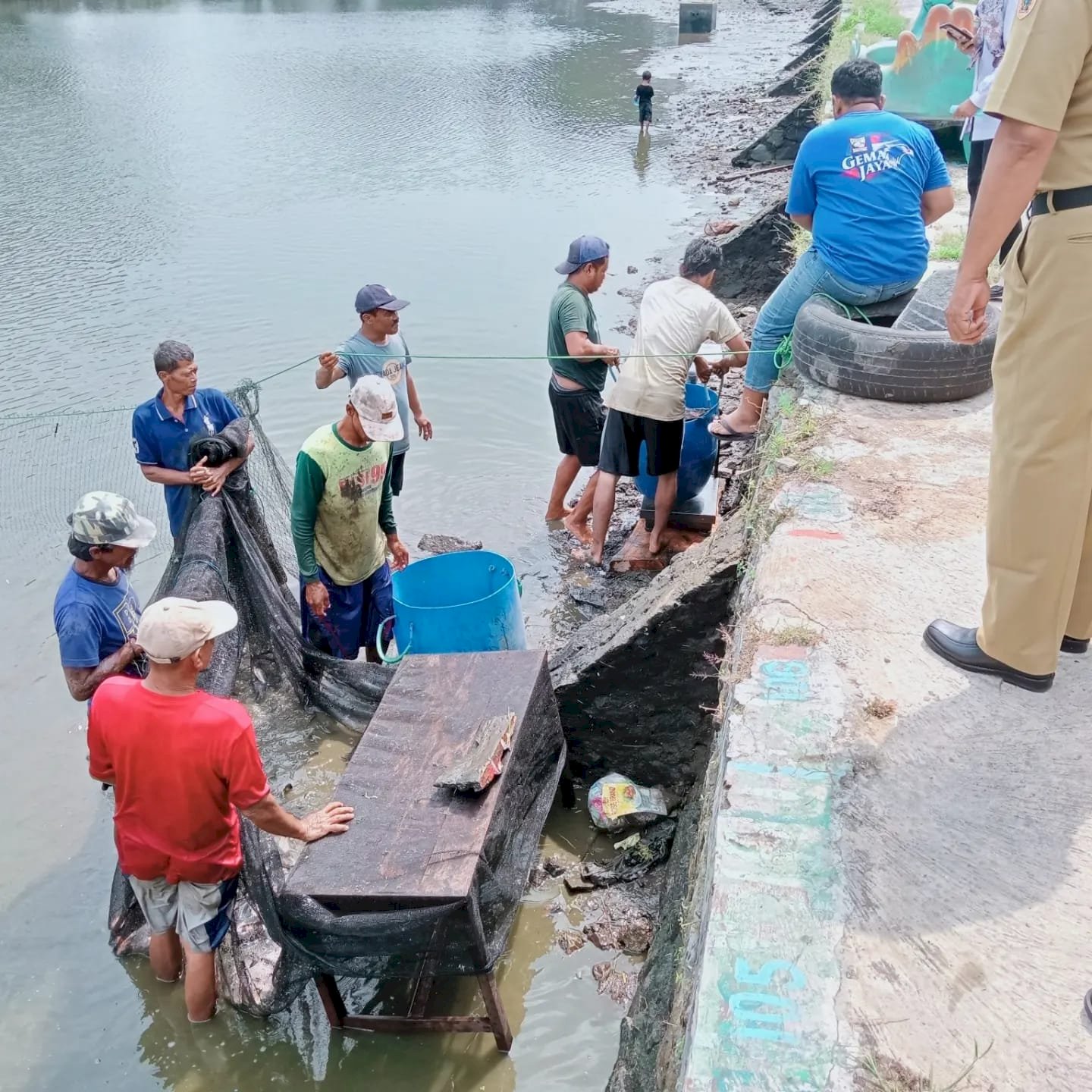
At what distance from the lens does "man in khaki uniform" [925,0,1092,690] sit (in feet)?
7.62

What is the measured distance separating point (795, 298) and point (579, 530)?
2.57 meters

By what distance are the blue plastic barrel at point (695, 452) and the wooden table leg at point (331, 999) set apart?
13.2 ft

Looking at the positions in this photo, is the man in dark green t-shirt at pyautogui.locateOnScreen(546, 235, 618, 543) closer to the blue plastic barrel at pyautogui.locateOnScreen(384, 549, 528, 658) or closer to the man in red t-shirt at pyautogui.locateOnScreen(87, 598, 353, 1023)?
the blue plastic barrel at pyautogui.locateOnScreen(384, 549, 528, 658)

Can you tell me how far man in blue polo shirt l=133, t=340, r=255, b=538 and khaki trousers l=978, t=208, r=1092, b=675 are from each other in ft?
11.3

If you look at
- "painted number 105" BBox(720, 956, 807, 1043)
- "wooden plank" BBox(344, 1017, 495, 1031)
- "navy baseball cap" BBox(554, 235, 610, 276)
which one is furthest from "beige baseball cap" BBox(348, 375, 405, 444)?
"painted number 105" BBox(720, 956, 807, 1043)

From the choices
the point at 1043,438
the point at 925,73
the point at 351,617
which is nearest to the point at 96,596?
the point at 351,617

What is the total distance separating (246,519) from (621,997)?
2789mm

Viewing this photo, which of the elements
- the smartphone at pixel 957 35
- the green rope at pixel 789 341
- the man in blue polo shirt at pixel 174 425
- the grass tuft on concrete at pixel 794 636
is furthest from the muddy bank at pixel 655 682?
the smartphone at pixel 957 35

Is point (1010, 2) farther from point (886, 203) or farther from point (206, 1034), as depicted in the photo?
point (206, 1034)

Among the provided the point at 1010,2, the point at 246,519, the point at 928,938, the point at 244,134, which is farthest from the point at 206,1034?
the point at 244,134

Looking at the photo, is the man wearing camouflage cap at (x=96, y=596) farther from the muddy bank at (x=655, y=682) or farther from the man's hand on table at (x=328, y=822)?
the muddy bank at (x=655, y=682)

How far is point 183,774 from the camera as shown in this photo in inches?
129

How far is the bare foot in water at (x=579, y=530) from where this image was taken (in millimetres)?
7615

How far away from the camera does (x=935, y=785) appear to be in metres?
2.74
